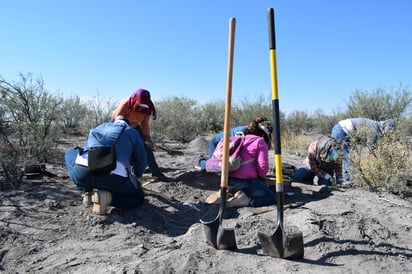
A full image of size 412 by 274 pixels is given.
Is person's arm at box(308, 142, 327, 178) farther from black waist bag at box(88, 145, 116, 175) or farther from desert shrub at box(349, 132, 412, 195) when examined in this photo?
black waist bag at box(88, 145, 116, 175)

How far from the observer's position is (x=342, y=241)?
3402mm

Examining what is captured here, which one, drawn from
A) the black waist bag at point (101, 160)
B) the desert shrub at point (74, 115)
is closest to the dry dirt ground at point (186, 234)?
the black waist bag at point (101, 160)

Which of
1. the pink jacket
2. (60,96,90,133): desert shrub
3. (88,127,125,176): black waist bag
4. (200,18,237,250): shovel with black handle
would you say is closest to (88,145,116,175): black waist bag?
(88,127,125,176): black waist bag

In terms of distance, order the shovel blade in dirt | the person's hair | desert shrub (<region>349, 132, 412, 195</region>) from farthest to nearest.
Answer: the person's hair
desert shrub (<region>349, 132, 412, 195</region>)
the shovel blade in dirt

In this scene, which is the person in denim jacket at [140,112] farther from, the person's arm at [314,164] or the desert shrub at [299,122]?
the desert shrub at [299,122]

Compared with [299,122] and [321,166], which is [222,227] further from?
[299,122]

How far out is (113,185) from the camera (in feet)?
14.6

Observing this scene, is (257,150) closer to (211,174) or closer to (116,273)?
(211,174)

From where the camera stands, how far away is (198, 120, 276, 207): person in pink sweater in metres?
4.75

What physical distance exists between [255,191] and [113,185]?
1.74m

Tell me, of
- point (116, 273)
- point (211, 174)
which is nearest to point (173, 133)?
point (211, 174)

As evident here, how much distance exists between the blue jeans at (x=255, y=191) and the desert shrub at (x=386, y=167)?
4.51ft

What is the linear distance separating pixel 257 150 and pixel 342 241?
1.65 m

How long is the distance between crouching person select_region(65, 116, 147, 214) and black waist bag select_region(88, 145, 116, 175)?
0.09m
